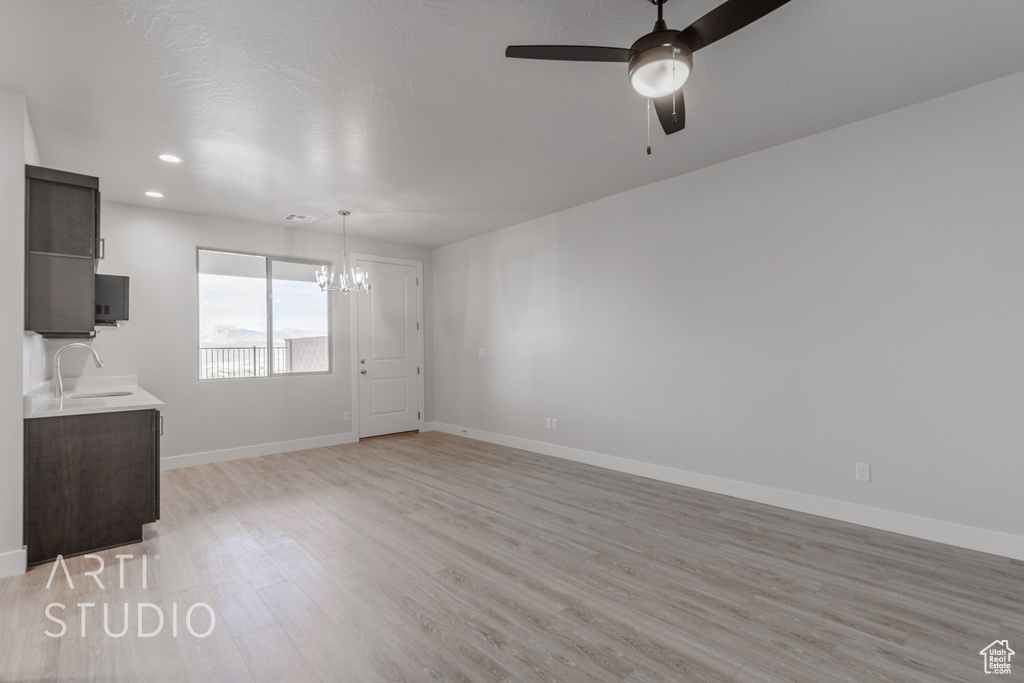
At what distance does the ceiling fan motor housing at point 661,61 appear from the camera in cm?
178

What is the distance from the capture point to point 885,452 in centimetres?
320

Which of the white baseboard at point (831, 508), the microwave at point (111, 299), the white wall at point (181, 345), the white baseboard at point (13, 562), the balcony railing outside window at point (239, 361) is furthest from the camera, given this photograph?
the balcony railing outside window at point (239, 361)

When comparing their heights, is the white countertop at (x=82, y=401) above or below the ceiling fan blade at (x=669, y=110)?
below

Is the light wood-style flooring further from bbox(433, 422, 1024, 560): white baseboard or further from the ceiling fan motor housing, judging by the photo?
the ceiling fan motor housing

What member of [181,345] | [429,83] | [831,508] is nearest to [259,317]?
[181,345]

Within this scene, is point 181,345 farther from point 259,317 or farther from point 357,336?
point 357,336

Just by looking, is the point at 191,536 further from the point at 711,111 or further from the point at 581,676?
the point at 711,111

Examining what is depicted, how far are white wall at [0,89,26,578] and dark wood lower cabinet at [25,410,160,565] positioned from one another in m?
0.10

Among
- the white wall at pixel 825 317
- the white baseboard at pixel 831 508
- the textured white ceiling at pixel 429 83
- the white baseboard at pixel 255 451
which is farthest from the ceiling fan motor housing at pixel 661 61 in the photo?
the white baseboard at pixel 255 451

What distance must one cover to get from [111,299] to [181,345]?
1.30m

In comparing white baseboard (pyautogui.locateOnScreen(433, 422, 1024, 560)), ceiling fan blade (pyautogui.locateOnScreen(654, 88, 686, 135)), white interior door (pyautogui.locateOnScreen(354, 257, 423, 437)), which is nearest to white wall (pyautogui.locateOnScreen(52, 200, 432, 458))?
white interior door (pyautogui.locateOnScreen(354, 257, 423, 437))

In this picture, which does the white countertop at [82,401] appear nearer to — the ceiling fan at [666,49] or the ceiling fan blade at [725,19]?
the ceiling fan at [666,49]

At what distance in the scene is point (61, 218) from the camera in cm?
303

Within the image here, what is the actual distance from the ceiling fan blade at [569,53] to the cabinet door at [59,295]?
10.2 ft
